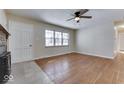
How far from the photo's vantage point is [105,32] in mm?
6020

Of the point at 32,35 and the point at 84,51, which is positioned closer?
the point at 32,35

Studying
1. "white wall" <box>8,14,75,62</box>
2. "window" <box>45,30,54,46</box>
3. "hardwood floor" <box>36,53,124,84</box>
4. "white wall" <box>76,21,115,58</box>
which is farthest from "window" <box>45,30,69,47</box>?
"hardwood floor" <box>36,53,124,84</box>

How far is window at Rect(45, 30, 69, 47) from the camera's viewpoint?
→ 241 inches

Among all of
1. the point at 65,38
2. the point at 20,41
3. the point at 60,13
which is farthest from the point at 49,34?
the point at 60,13

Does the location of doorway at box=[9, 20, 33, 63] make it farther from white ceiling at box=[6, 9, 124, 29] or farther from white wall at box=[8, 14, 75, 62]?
white ceiling at box=[6, 9, 124, 29]

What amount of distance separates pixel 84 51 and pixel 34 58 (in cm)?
417

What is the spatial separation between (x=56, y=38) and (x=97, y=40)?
2.82 meters

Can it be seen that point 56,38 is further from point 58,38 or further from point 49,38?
point 49,38

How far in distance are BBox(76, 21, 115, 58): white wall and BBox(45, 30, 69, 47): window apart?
1.24 meters

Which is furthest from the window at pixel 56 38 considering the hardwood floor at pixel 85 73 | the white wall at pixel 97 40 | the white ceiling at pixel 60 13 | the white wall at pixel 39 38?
the hardwood floor at pixel 85 73

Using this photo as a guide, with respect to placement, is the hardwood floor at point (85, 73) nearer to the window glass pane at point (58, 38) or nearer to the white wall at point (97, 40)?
the white wall at point (97, 40)

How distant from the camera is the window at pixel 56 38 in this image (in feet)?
20.1
